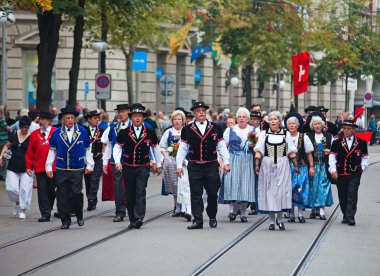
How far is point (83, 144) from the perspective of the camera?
17172mm

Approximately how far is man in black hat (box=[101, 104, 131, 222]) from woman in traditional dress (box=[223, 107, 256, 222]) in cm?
162

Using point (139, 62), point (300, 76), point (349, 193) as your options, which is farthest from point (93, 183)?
point (139, 62)

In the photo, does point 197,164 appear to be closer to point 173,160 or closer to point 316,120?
point 173,160

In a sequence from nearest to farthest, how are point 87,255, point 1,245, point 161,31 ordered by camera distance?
point 87,255
point 1,245
point 161,31

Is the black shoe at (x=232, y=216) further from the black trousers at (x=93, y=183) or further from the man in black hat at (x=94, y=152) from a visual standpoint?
the man in black hat at (x=94, y=152)

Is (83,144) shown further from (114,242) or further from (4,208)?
(4,208)

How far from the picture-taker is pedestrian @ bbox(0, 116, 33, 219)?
61.6ft

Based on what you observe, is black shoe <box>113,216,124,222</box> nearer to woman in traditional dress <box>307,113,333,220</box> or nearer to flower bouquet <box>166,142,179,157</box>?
flower bouquet <box>166,142,179,157</box>

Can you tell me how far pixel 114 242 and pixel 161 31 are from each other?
107 ft

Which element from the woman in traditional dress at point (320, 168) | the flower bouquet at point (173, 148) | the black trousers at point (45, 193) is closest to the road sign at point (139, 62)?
the flower bouquet at point (173, 148)

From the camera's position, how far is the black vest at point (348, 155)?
17.7 meters

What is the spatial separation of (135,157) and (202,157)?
3.22ft

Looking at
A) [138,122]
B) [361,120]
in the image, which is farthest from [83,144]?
[361,120]

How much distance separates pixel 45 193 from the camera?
18.3 metres
